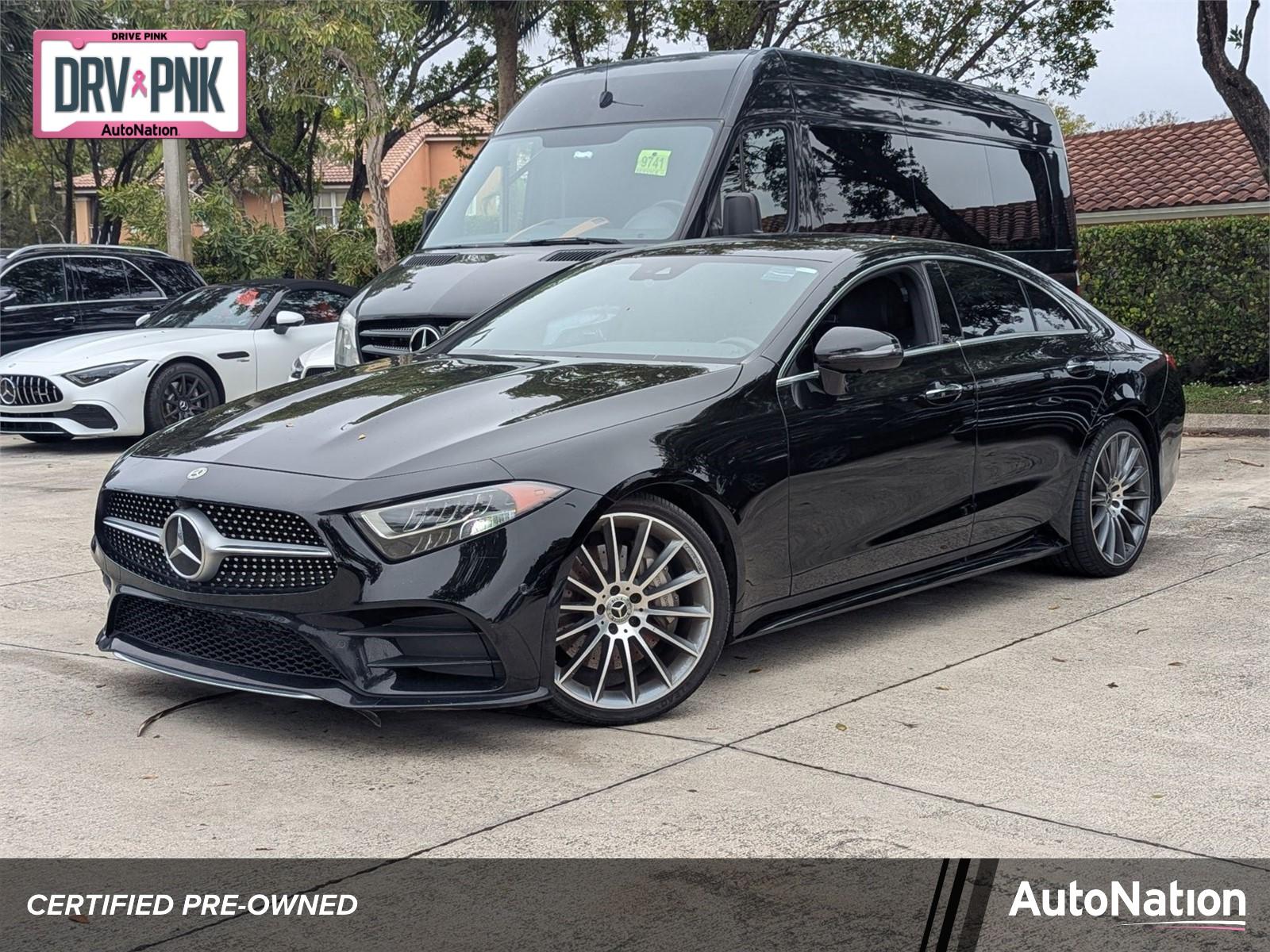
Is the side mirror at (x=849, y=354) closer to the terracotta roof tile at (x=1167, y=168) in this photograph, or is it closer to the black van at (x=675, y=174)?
the black van at (x=675, y=174)

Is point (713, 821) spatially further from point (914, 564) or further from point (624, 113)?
point (624, 113)

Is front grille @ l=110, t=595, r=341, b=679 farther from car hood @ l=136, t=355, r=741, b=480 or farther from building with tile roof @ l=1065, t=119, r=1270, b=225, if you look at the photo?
building with tile roof @ l=1065, t=119, r=1270, b=225

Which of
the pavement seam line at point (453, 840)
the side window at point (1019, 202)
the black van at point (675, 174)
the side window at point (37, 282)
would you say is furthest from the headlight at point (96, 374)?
the pavement seam line at point (453, 840)

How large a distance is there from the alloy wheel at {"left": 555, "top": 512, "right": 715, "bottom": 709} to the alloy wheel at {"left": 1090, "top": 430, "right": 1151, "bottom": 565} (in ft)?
8.47

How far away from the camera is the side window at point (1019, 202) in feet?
37.2

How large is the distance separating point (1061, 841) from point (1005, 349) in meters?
2.96

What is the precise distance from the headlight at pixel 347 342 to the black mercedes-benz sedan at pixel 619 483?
3.06 metres

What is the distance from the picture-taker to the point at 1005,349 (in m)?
6.25

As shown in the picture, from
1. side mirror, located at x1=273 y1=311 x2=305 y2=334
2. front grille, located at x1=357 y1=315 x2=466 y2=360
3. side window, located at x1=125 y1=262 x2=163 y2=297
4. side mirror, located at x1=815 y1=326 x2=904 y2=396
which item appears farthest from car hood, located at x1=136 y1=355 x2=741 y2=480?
side window, located at x1=125 y1=262 x2=163 y2=297

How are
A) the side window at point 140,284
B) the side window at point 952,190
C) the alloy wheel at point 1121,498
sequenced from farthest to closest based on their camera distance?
the side window at point 140,284 → the side window at point 952,190 → the alloy wheel at point 1121,498

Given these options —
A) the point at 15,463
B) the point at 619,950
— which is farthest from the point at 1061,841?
the point at 15,463

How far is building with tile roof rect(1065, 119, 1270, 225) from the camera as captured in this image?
2609 cm

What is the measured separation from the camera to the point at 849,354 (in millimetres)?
5281

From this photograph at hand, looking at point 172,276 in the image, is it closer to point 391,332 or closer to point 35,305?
point 35,305
